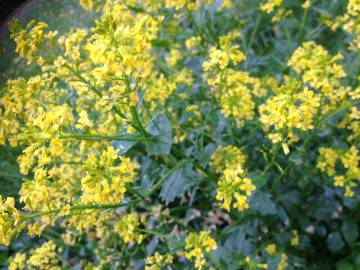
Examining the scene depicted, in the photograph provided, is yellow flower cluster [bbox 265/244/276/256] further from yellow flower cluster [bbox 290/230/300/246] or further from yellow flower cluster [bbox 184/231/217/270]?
yellow flower cluster [bbox 184/231/217/270]

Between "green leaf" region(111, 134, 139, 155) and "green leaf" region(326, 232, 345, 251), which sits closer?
"green leaf" region(111, 134, 139, 155)

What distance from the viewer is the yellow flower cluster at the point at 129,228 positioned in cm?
250

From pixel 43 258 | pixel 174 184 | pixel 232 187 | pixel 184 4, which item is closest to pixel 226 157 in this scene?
pixel 174 184

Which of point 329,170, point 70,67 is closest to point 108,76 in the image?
point 70,67

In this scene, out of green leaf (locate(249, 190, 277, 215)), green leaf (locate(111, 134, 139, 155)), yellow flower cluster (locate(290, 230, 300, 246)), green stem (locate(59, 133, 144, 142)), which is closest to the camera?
green stem (locate(59, 133, 144, 142))

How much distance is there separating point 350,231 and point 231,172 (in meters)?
1.41

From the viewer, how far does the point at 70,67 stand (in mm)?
2076

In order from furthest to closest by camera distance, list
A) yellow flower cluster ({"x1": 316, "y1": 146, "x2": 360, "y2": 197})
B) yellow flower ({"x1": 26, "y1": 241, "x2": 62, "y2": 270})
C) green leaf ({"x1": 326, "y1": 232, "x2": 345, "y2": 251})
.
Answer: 1. green leaf ({"x1": 326, "y1": 232, "x2": 345, "y2": 251})
2. yellow flower cluster ({"x1": 316, "y1": 146, "x2": 360, "y2": 197})
3. yellow flower ({"x1": 26, "y1": 241, "x2": 62, "y2": 270})

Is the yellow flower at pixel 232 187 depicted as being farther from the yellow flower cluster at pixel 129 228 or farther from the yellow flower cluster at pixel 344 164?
the yellow flower cluster at pixel 344 164

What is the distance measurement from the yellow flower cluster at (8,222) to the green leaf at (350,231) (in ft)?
7.17

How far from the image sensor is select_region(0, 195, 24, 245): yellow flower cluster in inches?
70.6

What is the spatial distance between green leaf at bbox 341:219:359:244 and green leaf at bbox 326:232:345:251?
2.6 inches

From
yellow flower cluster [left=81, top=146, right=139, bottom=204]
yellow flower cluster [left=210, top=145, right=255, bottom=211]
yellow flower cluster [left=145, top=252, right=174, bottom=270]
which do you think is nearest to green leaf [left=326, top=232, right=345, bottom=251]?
yellow flower cluster [left=210, top=145, right=255, bottom=211]

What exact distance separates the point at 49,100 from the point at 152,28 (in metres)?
0.69
